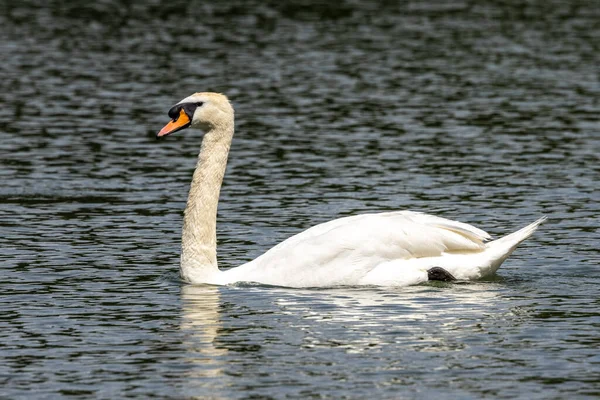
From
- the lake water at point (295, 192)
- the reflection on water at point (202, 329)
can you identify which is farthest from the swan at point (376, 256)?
the reflection on water at point (202, 329)

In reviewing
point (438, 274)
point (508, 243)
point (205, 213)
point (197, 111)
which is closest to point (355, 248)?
point (438, 274)

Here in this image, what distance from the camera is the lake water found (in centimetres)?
1229

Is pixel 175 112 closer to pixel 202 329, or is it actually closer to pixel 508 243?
pixel 202 329

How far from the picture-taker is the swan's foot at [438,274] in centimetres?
1535

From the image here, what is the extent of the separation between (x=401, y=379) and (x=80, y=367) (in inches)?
106

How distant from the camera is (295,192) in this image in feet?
71.4

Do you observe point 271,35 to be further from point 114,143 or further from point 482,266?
point 482,266

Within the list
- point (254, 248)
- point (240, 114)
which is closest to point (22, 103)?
point (240, 114)

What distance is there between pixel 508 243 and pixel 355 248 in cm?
159

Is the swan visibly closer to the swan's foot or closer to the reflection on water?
the swan's foot

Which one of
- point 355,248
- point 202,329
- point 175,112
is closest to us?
point 202,329

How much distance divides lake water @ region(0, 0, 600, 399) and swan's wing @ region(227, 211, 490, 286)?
0.25 m

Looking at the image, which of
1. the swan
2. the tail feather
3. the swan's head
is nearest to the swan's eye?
the swan's head

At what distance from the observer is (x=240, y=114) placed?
29.9 metres
